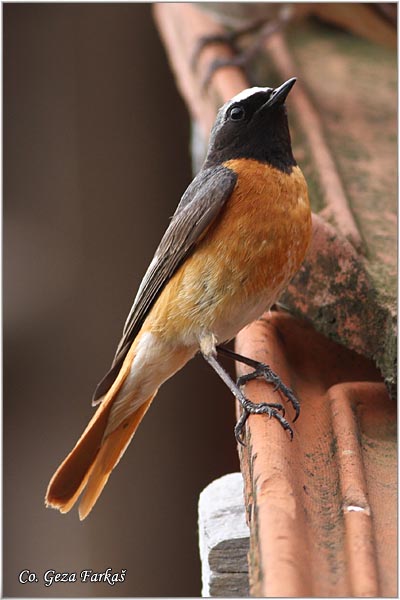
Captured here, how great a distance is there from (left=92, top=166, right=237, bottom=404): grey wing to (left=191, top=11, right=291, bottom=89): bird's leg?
4.08ft

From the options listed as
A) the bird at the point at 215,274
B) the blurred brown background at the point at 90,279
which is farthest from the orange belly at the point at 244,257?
the blurred brown background at the point at 90,279

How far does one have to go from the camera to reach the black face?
284 cm

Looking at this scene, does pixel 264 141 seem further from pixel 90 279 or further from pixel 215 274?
pixel 90 279

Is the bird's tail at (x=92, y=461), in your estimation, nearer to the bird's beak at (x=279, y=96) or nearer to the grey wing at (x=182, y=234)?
the grey wing at (x=182, y=234)

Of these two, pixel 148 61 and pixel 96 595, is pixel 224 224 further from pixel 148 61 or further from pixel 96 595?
pixel 148 61

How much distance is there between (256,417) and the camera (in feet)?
7.61

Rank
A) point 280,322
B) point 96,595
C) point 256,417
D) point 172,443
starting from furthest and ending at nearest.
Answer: point 172,443
point 96,595
point 280,322
point 256,417

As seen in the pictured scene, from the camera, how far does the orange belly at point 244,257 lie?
8.65 feet

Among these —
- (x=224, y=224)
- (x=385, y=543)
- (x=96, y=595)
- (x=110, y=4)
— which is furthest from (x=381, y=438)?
(x=110, y=4)

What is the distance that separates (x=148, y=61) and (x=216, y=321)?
454 cm

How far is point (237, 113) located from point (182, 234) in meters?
0.45

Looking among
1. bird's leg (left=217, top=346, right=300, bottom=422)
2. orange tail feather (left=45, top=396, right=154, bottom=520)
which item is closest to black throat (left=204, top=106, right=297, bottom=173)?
bird's leg (left=217, top=346, right=300, bottom=422)

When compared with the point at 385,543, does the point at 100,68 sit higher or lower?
higher

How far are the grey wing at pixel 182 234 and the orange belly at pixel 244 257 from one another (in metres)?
0.03
